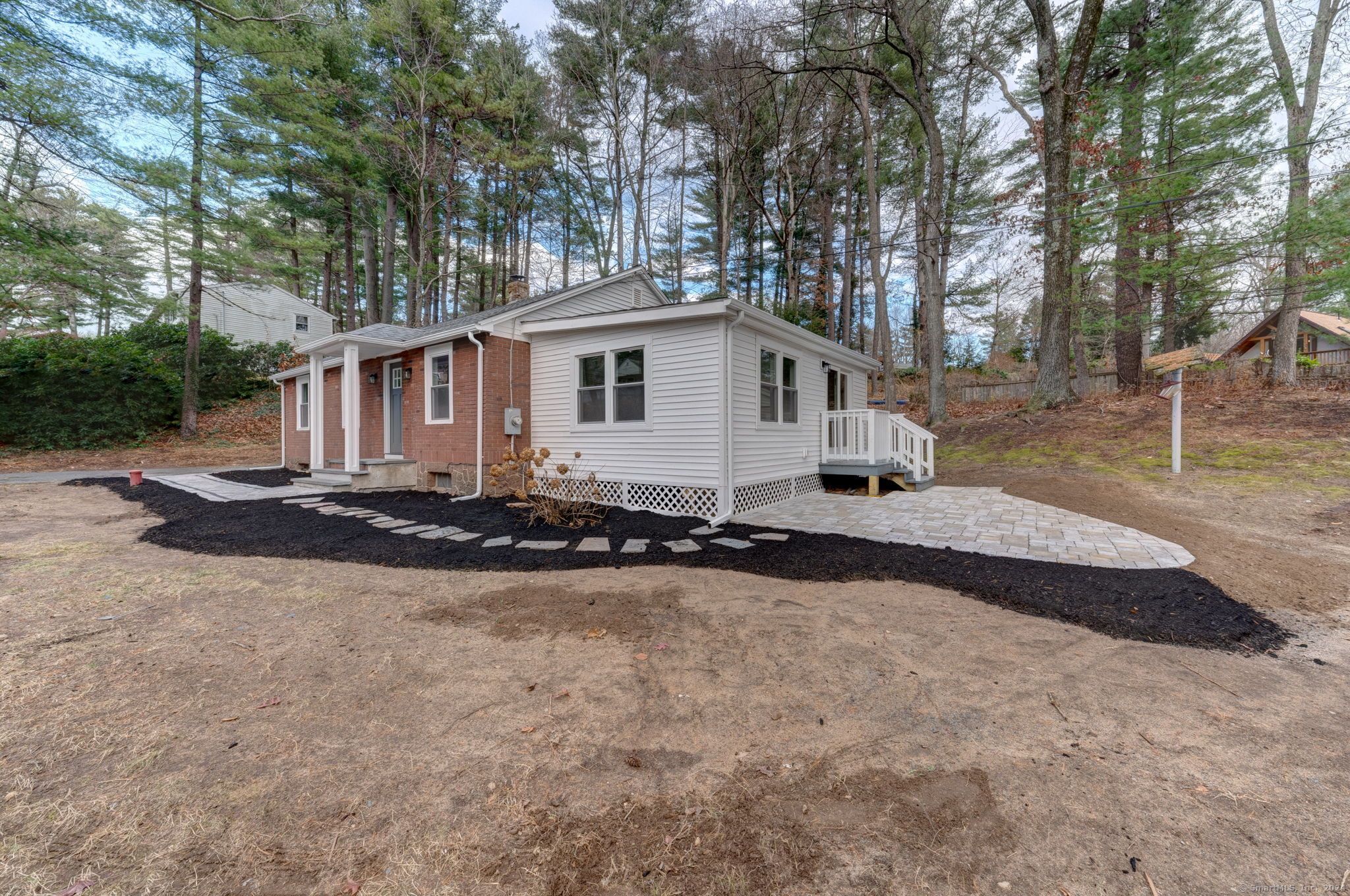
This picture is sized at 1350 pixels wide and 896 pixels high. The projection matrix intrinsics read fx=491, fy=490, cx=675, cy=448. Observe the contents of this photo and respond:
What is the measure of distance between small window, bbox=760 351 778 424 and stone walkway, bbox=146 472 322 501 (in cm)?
817

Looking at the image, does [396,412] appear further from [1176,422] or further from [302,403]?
[1176,422]

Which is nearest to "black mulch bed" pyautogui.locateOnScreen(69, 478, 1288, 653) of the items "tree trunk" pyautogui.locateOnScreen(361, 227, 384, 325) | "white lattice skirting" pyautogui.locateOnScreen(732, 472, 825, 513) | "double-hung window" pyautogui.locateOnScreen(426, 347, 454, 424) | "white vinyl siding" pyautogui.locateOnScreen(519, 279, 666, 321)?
"white lattice skirting" pyautogui.locateOnScreen(732, 472, 825, 513)

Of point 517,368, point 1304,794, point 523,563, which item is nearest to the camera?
point 1304,794

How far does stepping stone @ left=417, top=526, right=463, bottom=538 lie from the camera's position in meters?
5.77

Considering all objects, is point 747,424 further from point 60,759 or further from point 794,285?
point 794,285

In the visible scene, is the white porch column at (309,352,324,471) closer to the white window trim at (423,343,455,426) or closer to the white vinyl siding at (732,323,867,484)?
the white window trim at (423,343,455,426)

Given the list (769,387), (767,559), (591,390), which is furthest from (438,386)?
(767,559)

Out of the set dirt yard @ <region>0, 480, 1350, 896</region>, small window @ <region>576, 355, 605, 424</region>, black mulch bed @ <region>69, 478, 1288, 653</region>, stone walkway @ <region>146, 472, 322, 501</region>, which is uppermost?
small window @ <region>576, 355, 605, 424</region>

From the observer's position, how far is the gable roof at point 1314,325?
48.0 ft

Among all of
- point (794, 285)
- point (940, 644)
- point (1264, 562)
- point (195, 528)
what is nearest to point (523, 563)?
point (940, 644)

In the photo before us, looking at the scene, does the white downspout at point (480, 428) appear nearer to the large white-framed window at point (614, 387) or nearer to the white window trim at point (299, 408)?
the large white-framed window at point (614, 387)

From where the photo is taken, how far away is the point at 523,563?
4.77 metres

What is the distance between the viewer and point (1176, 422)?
8312 millimetres

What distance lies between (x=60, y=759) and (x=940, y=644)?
4.14 metres
